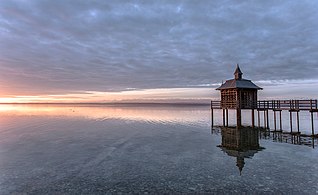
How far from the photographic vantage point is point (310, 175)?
1385 centimetres

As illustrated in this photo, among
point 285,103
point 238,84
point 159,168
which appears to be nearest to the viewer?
point 159,168

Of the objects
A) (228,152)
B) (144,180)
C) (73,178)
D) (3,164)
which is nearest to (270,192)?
(144,180)

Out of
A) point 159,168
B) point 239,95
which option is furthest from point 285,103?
point 159,168

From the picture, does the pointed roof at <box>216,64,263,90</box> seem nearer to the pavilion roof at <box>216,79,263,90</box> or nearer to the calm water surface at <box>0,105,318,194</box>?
the pavilion roof at <box>216,79,263,90</box>

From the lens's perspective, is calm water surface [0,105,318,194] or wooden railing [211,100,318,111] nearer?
calm water surface [0,105,318,194]

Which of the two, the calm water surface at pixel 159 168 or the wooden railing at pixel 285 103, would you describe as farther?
the wooden railing at pixel 285 103

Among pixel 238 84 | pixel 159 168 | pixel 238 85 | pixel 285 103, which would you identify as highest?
pixel 238 84

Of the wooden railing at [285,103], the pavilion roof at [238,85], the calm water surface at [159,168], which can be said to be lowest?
the calm water surface at [159,168]

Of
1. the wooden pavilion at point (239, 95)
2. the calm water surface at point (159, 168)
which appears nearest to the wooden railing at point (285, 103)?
A: the wooden pavilion at point (239, 95)

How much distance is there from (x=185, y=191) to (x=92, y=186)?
18.5ft

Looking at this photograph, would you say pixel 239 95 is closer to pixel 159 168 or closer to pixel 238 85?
pixel 238 85

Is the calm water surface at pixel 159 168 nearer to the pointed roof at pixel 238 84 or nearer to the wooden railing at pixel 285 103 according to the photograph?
the wooden railing at pixel 285 103

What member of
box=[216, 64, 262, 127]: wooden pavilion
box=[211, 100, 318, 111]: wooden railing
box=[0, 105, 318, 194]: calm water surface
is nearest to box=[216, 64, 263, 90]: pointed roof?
box=[216, 64, 262, 127]: wooden pavilion

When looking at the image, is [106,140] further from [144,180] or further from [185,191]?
[185,191]
